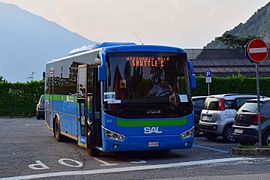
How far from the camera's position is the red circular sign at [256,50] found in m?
14.7

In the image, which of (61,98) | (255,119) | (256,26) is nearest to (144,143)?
(255,119)

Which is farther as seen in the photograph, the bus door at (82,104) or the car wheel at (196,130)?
the car wheel at (196,130)

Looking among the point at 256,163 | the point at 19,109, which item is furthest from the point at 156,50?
the point at 19,109

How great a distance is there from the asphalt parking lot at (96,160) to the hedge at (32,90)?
20512 millimetres

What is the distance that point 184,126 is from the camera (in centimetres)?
→ 1352

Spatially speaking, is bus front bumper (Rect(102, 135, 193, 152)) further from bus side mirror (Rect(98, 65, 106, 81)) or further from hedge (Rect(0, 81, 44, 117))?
hedge (Rect(0, 81, 44, 117))

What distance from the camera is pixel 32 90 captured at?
39.7 m

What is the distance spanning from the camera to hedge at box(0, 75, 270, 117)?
38156 millimetres

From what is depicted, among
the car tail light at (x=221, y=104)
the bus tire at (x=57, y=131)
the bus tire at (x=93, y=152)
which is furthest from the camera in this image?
the bus tire at (x=57, y=131)

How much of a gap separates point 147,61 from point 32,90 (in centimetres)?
2729

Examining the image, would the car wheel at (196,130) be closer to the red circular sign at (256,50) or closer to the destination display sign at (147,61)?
the red circular sign at (256,50)

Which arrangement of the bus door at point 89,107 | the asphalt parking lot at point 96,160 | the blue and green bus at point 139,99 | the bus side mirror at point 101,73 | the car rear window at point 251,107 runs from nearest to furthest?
the asphalt parking lot at point 96,160, the bus side mirror at point 101,73, the blue and green bus at point 139,99, the bus door at point 89,107, the car rear window at point 251,107

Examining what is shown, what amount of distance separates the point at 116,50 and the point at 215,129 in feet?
20.0

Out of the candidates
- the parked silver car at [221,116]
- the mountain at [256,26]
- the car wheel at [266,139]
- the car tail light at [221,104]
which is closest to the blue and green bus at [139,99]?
the car wheel at [266,139]
